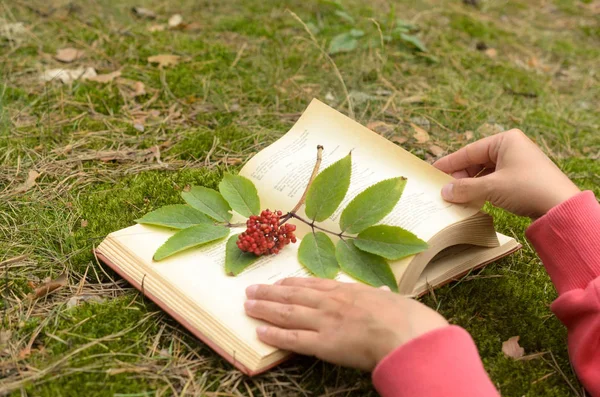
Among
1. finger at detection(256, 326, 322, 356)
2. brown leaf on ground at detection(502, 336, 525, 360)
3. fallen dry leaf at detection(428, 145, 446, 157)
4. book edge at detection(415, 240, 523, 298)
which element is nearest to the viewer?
finger at detection(256, 326, 322, 356)

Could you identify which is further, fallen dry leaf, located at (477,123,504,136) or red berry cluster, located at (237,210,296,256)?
fallen dry leaf, located at (477,123,504,136)

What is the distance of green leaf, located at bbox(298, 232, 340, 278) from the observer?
1438 mm

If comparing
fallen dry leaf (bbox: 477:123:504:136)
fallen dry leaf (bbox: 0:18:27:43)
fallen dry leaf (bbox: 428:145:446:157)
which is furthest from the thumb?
fallen dry leaf (bbox: 0:18:27:43)

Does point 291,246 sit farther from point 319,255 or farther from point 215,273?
point 215,273

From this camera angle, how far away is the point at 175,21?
11.0 feet

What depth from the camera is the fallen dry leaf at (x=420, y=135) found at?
2477mm

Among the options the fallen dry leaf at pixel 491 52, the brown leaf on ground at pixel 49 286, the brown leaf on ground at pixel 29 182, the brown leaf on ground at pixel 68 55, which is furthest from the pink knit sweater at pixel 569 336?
the brown leaf on ground at pixel 68 55

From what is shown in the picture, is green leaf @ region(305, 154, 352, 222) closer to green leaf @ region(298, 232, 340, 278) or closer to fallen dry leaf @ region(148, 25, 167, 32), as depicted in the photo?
green leaf @ region(298, 232, 340, 278)

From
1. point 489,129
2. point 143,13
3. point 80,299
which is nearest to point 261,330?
point 80,299

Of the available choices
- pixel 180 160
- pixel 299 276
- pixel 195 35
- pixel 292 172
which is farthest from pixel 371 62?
pixel 299 276

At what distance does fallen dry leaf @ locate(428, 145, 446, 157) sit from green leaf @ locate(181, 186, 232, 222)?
3.42 ft

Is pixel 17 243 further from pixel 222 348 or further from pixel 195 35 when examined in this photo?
pixel 195 35

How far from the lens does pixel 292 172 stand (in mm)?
1710

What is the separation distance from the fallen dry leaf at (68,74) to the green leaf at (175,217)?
52.4 inches
